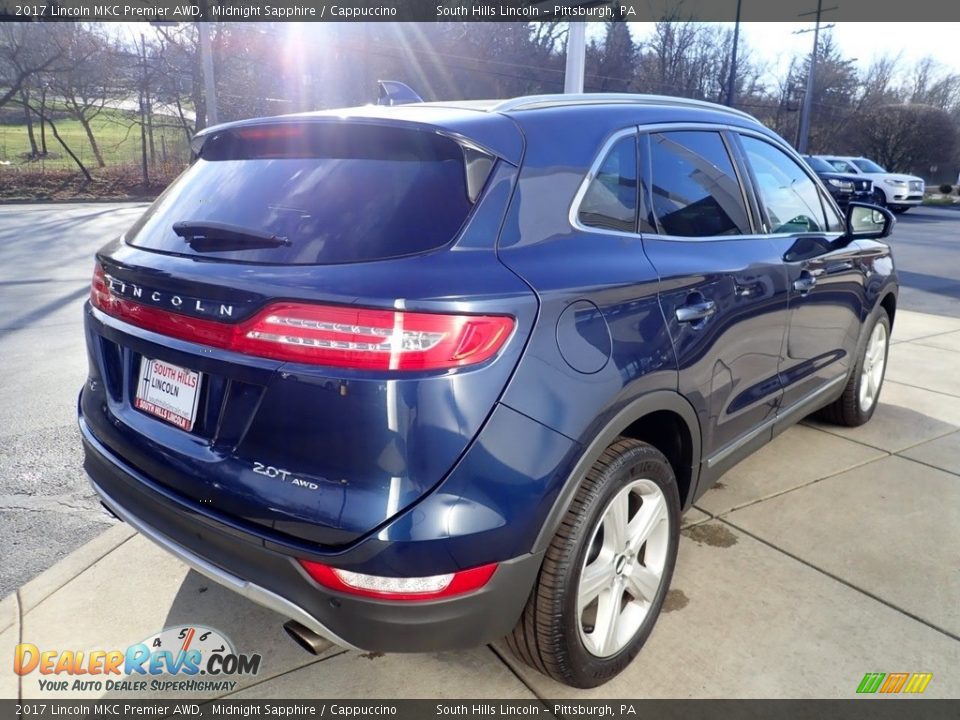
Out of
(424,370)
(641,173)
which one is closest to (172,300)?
(424,370)

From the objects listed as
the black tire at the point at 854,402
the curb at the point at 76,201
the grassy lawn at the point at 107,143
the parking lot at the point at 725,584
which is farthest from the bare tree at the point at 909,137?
the black tire at the point at 854,402

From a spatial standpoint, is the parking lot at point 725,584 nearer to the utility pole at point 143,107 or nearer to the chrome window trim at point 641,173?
the chrome window trim at point 641,173

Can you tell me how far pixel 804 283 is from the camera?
3.25 metres

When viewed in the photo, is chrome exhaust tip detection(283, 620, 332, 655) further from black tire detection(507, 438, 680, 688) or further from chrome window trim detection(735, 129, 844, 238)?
chrome window trim detection(735, 129, 844, 238)

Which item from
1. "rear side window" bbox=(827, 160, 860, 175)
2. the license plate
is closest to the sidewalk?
the license plate

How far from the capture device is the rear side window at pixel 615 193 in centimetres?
219

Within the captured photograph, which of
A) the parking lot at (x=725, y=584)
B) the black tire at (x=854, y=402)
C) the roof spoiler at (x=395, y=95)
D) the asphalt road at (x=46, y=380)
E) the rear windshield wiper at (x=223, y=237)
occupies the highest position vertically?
the roof spoiler at (x=395, y=95)

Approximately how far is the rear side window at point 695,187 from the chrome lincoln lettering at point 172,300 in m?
1.46

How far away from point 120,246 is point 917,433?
14.9 feet

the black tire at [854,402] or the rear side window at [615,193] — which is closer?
the rear side window at [615,193]

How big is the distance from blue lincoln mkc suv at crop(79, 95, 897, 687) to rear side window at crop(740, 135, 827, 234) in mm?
740

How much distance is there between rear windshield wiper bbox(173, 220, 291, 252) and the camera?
1.92 meters

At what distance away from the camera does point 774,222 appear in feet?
10.6

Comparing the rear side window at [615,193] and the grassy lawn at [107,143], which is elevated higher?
the rear side window at [615,193]
